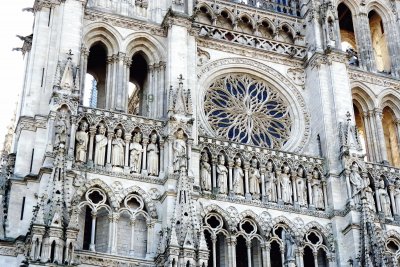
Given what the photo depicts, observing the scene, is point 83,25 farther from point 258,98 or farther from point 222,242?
point 222,242

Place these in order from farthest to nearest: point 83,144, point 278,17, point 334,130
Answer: point 278,17 → point 334,130 → point 83,144

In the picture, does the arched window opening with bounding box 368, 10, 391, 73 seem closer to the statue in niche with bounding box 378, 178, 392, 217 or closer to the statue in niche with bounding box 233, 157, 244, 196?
the statue in niche with bounding box 378, 178, 392, 217

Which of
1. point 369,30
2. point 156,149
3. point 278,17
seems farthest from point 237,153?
point 369,30

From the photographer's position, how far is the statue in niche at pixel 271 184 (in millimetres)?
24656

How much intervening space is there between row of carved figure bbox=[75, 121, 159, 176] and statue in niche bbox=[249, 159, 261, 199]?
3.26 m

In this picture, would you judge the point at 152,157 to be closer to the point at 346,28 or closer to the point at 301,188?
the point at 301,188

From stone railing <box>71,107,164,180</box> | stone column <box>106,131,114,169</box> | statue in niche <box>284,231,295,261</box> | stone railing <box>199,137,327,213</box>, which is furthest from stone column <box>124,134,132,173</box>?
statue in niche <box>284,231,295,261</box>

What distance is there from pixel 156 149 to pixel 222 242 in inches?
139

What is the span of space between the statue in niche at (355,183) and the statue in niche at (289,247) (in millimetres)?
2924

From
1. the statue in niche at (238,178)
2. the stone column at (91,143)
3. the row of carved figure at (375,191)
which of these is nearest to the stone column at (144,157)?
the stone column at (91,143)

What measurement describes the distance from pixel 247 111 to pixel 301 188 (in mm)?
3667

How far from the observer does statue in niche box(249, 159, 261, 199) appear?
24.5 meters

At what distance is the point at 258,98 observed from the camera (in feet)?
91.6

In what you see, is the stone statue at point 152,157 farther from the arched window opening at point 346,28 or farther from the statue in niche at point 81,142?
the arched window opening at point 346,28
